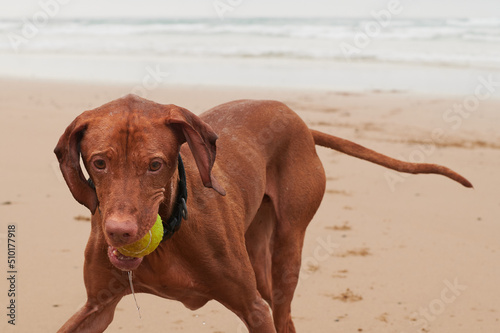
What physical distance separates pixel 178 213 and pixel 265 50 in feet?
60.7

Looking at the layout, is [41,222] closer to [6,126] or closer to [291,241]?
[291,241]

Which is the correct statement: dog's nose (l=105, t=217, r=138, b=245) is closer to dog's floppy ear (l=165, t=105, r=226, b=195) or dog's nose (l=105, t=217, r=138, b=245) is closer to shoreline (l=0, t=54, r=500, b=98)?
dog's floppy ear (l=165, t=105, r=226, b=195)

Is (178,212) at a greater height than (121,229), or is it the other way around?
(121,229)

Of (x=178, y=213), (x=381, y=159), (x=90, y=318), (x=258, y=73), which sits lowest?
(x=258, y=73)

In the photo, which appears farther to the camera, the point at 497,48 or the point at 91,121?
the point at 497,48

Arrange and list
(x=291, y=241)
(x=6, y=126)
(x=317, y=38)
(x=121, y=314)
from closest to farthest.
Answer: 1. (x=291, y=241)
2. (x=121, y=314)
3. (x=6, y=126)
4. (x=317, y=38)

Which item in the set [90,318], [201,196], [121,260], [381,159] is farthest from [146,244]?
[381,159]

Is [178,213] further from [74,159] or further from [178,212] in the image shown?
[74,159]

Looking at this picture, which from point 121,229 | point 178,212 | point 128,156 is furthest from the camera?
point 178,212

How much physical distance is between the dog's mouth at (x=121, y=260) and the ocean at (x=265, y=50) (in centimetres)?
1168

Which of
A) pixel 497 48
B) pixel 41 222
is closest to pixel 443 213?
pixel 41 222

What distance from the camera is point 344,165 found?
7820 mm

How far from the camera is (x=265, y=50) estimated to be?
20.9 m

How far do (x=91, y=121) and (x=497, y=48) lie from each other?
751 inches
